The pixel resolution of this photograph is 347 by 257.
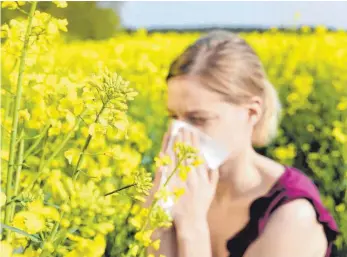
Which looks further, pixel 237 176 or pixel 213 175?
pixel 237 176

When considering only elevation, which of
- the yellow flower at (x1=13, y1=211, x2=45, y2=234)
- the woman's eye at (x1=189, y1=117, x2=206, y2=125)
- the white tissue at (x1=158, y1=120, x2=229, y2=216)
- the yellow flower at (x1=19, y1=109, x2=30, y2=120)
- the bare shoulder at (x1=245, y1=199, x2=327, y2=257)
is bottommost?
the bare shoulder at (x1=245, y1=199, x2=327, y2=257)

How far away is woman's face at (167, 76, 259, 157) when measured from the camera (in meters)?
1.89

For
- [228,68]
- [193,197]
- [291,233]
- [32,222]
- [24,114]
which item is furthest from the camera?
[228,68]

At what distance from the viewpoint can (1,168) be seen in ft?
4.25

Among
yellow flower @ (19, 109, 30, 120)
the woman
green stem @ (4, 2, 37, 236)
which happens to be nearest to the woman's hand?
the woman

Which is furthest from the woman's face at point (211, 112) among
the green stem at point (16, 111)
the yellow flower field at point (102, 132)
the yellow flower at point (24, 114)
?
the green stem at point (16, 111)

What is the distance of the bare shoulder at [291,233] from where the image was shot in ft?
6.31

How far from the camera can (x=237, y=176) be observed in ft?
6.77

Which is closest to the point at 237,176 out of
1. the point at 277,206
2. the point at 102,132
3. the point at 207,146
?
the point at 277,206

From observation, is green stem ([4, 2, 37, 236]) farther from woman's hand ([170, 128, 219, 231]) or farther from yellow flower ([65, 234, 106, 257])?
woman's hand ([170, 128, 219, 231])

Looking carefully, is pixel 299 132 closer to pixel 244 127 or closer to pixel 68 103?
pixel 244 127

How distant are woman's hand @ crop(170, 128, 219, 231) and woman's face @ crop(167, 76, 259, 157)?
6 centimetres

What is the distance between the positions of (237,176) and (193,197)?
0.97 ft

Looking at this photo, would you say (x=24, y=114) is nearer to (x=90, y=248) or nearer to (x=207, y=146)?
(x=90, y=248)
